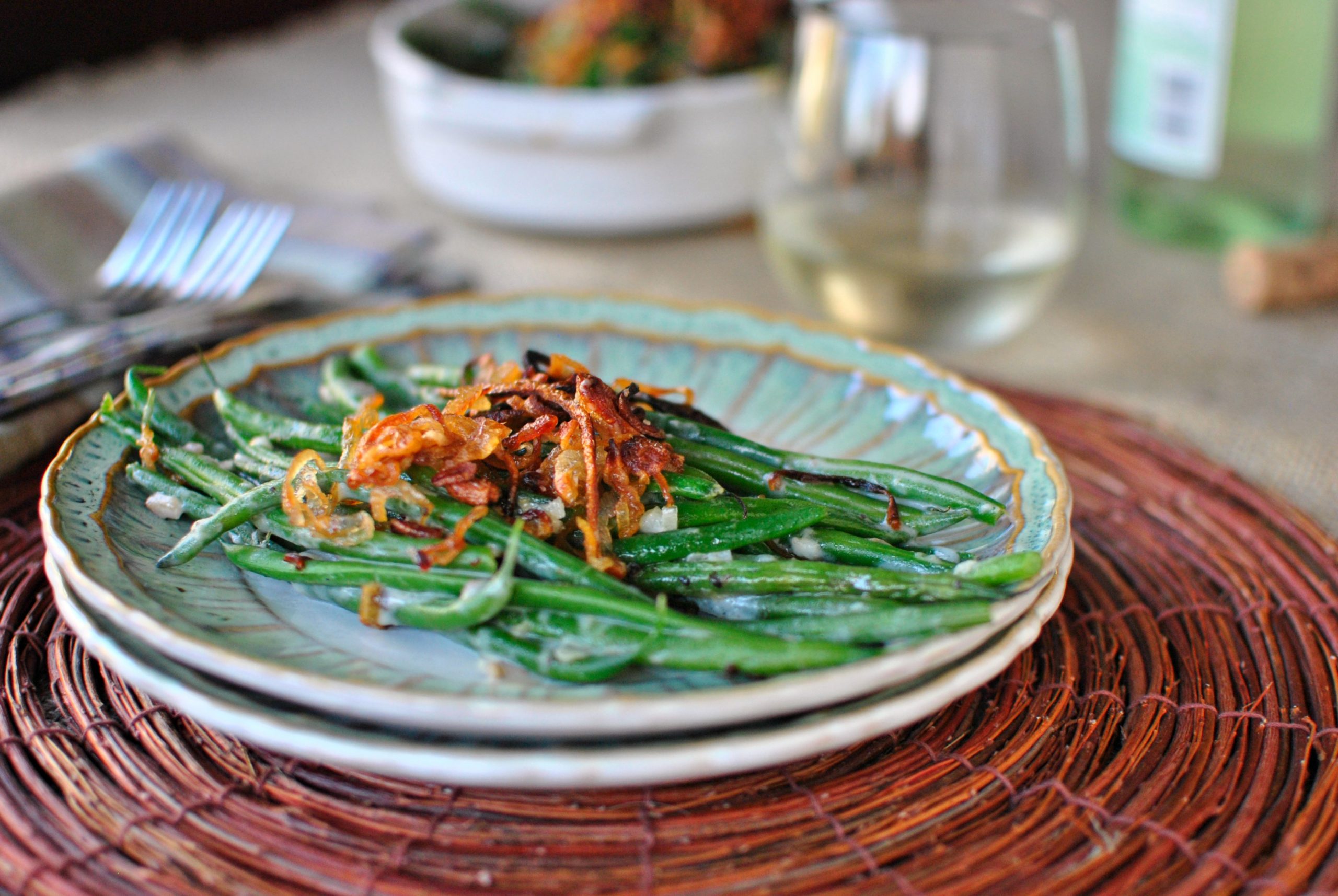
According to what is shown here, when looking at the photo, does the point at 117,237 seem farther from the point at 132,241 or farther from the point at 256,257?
the point at 256,257

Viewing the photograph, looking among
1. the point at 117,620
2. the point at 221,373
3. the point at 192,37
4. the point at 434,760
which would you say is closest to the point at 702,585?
the point at 434,760

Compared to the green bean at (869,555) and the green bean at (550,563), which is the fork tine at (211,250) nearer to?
the green bean at (550,563)

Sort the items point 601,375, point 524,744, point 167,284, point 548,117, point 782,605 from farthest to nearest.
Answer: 1. point 548,117
2. point 167,284
3. point 601,375
4. point 782,605
5. point 524,744

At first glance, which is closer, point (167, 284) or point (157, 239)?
point (167, 284)

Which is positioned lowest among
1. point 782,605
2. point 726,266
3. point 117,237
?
point 726,266

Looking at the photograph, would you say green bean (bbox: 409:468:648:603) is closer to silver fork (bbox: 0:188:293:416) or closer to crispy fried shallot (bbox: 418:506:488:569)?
crispy fried shallot (bbox: 418:506:488:569)

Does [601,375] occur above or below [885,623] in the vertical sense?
below

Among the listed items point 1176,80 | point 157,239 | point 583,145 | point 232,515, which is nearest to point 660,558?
point 232,515
